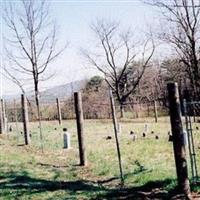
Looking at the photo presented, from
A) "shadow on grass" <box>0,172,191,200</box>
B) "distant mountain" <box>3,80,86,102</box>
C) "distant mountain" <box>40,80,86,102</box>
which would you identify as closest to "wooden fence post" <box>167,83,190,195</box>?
"shadow on grass" <box>0,172,191,200</box>

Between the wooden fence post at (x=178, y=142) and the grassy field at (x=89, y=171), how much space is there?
0.33 metres

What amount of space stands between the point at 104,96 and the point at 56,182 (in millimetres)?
28892

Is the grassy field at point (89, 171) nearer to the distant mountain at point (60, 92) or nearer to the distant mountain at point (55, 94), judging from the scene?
the distant mountain at point (55, 94)

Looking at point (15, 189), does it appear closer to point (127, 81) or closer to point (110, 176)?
point (110, 176)

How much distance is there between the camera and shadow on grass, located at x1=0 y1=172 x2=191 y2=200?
7.76 metres

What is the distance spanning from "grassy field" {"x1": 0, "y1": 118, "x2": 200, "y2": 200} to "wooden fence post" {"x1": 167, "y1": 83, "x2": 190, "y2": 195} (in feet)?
1.08

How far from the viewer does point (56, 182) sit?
9773 mm

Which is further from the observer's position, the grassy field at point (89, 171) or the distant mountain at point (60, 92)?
the distant mountain at point (60, 92)

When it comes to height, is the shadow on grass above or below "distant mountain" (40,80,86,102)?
A: below

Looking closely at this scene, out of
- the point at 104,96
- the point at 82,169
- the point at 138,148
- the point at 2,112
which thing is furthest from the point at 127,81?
the point at 82,169

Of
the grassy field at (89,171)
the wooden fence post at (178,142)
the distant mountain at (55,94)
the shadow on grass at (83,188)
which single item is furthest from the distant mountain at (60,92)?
the wooden fence post at (178,142)

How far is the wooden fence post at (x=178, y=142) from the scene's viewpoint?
24.2 feet

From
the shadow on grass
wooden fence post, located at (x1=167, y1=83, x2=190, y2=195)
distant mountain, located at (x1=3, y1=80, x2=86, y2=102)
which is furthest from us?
distant mountain, located at (x1=3, y1=80, x2=86, y2=102)

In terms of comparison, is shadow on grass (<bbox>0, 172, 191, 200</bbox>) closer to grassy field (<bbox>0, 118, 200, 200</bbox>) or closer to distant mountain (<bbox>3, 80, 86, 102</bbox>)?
grassy field (<bbox>0, 118, 200, 200</bbox>)
